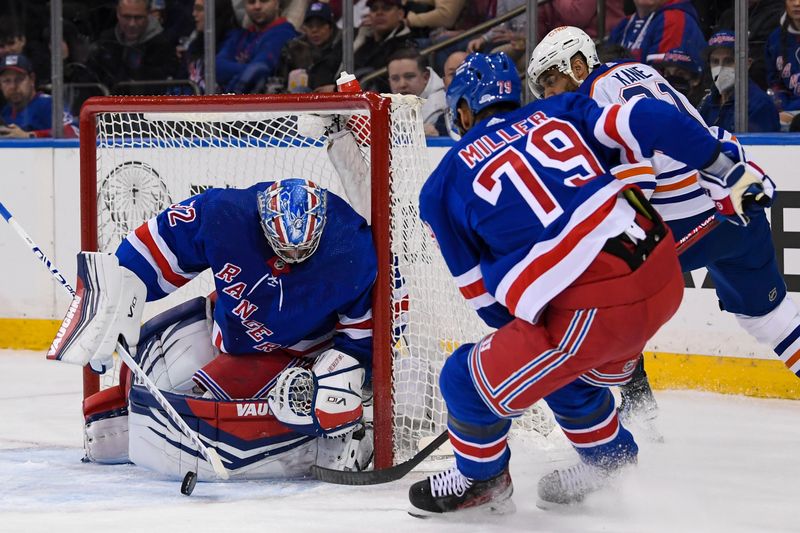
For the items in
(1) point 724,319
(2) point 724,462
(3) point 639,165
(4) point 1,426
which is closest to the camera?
(3) point 639,165

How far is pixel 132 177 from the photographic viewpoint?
387 cm

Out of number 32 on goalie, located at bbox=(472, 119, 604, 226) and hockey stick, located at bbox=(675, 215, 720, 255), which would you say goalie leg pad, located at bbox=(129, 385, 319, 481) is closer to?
number 32 on goalie, located at bbox=(472, 119, 604, 226)

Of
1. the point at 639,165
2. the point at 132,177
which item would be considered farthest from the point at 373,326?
the point at 132,177

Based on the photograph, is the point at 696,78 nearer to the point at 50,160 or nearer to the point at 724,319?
the point at 724,319

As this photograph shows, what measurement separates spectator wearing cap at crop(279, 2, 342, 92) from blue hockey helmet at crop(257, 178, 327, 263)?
2300 mm

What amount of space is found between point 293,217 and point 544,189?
2.46ft

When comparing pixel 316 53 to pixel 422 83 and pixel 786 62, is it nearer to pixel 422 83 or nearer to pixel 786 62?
pixel 422 83

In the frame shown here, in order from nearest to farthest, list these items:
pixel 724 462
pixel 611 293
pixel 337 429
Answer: pixel 611 293, pixel 337 429, pixel 724 462

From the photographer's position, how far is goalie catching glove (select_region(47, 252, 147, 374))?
2803 millimetres

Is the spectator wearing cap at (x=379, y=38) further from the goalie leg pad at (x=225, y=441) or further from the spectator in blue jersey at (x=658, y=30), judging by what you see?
the goalie leg pad at (x=225, y=441)

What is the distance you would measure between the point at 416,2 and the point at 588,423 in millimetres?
2850

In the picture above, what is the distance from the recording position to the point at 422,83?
16.1 feet

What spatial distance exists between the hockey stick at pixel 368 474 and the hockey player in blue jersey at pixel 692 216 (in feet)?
A: 2.77

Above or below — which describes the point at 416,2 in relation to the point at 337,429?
above
